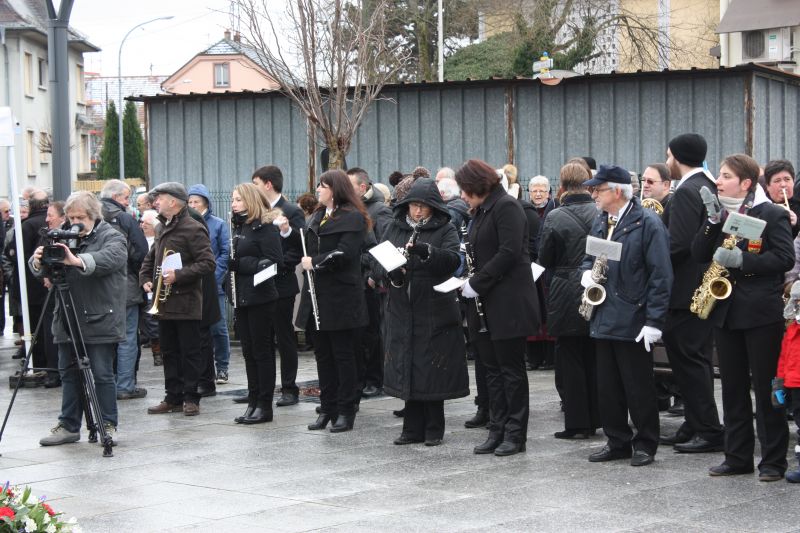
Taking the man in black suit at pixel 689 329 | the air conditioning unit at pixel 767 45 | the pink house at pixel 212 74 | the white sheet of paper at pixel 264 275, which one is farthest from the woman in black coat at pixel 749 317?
the pink house at pixel 212 74

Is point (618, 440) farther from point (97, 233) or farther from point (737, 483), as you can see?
point (97, 233)

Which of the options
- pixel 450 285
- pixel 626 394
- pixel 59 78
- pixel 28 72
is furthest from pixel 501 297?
pixel 28 72

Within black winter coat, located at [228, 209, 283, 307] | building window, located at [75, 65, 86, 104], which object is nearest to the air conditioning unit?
black winter coat, located at [228, 209, 283, 307]

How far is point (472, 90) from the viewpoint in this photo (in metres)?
17.0

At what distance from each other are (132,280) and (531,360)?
441 centimetres

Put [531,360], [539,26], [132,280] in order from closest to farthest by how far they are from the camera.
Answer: [132,280] → [531,360] → [539,26]

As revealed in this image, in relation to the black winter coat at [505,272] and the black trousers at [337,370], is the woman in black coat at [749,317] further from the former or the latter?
the black trousers at [337,370]

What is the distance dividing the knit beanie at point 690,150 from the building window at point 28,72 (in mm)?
50149

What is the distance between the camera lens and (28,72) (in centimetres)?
5534

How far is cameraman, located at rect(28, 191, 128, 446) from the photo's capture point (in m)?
9.40

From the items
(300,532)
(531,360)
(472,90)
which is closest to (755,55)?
(472,90)

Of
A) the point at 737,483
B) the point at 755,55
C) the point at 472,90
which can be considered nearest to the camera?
the point at 737,483

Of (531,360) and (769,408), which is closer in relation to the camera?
(769,408)

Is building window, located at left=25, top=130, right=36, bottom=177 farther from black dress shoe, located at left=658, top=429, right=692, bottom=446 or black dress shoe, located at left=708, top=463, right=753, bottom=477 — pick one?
black dress shoe, located at left=708, top=463, right=753, bottom=477
